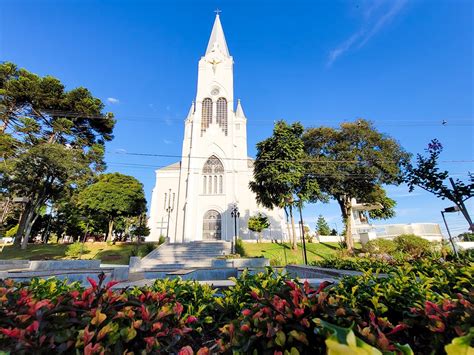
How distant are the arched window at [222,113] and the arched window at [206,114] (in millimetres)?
1028

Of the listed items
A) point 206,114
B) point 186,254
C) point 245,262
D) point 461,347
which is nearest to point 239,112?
point 206,114

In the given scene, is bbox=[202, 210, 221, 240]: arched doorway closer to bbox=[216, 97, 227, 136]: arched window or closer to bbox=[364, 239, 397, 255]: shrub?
bbox=[216, 97, 227, 136]: arched window

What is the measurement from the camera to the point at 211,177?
85.4 feet

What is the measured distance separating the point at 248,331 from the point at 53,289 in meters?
2.12

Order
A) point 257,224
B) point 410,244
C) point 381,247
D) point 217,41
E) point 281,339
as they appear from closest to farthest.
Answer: point 281,339 < point 410,244 < point 381,247 < point 257,224 < point 217,41

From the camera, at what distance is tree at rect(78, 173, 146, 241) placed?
22562 mm

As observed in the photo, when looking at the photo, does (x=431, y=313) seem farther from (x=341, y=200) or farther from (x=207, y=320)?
(x=341, y=200)

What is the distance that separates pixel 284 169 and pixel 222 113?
14.9m

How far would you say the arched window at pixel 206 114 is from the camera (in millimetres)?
28241

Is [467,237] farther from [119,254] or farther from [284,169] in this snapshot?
[119,254]

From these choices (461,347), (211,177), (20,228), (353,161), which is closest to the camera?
(461,347)

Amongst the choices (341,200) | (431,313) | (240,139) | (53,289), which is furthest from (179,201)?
(431,313)

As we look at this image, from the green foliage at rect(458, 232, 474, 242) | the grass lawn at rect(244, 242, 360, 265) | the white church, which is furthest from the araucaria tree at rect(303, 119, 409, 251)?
the green foliage at rect(458, 232, 474, 242)

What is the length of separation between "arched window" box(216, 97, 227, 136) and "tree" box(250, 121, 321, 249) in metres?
10.6
